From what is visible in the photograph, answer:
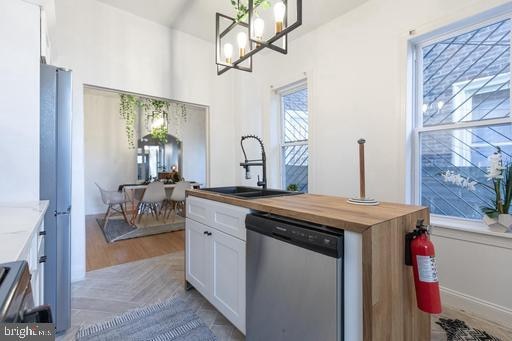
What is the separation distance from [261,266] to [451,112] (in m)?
2.19

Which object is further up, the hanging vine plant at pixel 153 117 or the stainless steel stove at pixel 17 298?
the hanging vine plant at pixel 153 117

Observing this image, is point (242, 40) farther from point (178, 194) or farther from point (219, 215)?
point (178, 194)

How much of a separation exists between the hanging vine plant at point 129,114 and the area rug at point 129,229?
2376 mm

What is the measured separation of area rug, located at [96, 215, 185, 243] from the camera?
13.7 ft

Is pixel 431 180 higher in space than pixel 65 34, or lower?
lower

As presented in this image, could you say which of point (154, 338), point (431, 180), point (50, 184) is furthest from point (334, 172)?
point (50, 184)

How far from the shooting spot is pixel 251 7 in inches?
64.2

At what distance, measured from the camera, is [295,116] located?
3797mm

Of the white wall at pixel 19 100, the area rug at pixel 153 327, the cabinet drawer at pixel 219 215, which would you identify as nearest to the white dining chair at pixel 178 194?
the cabinet drawer at pixel 219 215

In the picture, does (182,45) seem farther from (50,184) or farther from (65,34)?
(50,184)

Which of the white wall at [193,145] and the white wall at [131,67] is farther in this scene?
the white wall at [193,145]

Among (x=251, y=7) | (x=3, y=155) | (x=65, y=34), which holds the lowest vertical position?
(x=3, y=155)

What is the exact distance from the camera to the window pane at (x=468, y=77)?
1995 millimetres

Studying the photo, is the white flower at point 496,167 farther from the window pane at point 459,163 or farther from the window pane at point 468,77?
the window pane at point 468,77
